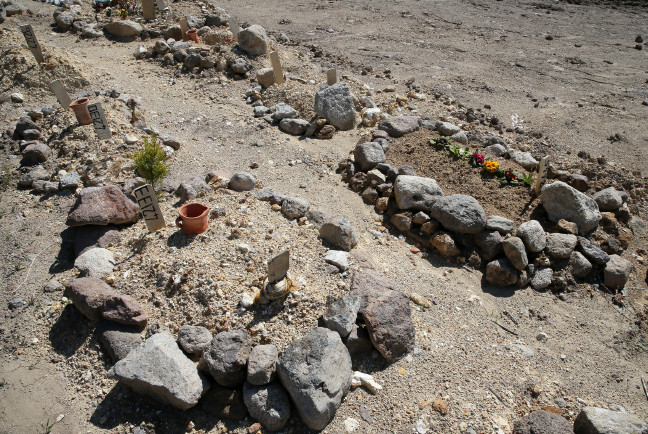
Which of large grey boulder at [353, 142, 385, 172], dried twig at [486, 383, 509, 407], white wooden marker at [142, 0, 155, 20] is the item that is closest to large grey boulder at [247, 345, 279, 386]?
dried twig at [486, 383, 509, 407]

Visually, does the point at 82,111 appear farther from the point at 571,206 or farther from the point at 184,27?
the point at 571,206

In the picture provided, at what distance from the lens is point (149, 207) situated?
484 cm

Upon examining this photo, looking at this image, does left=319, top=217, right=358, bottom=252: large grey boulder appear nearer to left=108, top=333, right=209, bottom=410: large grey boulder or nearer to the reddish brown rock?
left=108, top=333, right=209, bottom=410: large grey boulder

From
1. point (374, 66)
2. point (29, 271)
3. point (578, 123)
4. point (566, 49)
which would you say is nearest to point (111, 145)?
point (29, 271)

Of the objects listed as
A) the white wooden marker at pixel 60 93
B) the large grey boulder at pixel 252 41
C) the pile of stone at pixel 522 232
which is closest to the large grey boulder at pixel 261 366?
the pile of stone at pixel 522 232

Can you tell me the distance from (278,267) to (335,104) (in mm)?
4533

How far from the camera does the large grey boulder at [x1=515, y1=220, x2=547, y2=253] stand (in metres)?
5.35

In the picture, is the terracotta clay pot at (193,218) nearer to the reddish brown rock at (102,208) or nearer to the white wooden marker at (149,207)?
the white wooden marker at (149,207)

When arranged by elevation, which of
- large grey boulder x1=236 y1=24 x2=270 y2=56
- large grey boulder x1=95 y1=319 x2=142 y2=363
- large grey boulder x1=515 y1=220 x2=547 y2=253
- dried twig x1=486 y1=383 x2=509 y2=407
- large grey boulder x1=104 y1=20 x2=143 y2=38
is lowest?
large grey boulder x1=95 y1=319 x2=142 y2=363

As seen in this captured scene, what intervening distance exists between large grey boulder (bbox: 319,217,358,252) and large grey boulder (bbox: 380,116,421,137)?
2.99 m

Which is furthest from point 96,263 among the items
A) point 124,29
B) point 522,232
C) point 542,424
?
point 124,29

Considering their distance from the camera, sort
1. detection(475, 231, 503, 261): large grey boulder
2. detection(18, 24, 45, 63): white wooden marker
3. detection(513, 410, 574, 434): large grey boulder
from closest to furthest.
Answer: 1. detection(513, 410, 574, 434): large grey boulder
2. detection(475, 231, 503, 261): large grey boulder
3. detection(18, 24, 45, 63): white wooden marker

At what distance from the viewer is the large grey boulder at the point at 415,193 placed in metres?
5.92

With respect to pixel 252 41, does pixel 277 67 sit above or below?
below
